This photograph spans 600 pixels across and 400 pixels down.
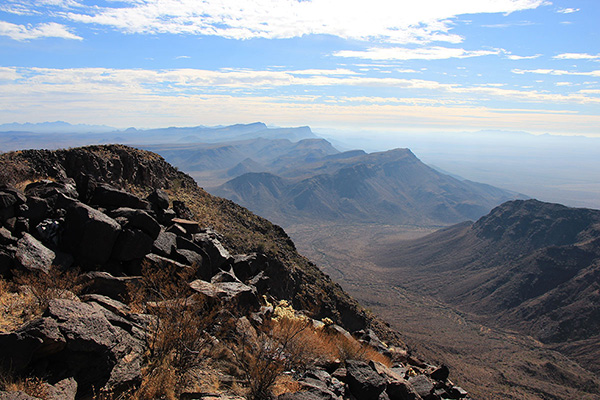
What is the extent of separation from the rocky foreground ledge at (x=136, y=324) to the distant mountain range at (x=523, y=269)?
2803 inches

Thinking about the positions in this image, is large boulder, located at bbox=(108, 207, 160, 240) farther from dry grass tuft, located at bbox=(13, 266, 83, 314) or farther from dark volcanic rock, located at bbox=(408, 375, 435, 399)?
dark volcanic rock, located at bbox=(408, 375, 435, 399)

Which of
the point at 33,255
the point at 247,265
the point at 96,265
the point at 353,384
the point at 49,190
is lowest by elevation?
the point at 353,384

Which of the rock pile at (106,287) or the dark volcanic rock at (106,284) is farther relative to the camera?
the dark volcanic rock at (106,284)

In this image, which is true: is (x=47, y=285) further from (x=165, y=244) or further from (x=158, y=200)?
(x=158, y=200)

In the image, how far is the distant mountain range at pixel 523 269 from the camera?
73.8 metres

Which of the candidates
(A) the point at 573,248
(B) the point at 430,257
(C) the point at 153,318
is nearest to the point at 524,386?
(C) the point at 153,318

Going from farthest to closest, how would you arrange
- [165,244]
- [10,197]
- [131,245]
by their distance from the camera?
[165,244] < [131,245] < [10,197]

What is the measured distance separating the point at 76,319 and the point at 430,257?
129379mm

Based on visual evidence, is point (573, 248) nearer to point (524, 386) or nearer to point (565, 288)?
point (565, 288)

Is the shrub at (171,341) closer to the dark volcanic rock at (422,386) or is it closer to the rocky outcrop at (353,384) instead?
the rocky outcrop at (353,384)

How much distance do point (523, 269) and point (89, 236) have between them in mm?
111029

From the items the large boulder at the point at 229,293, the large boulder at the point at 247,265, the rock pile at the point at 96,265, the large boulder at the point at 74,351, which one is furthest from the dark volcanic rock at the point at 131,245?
the large boulder at the point at 247,265

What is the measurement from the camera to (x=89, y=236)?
1119 cm

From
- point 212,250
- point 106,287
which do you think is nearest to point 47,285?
point 106,287
